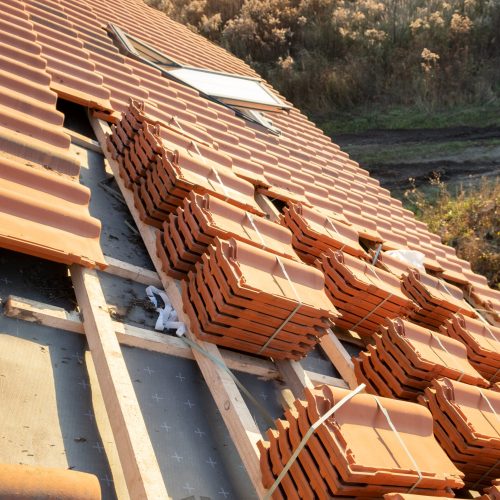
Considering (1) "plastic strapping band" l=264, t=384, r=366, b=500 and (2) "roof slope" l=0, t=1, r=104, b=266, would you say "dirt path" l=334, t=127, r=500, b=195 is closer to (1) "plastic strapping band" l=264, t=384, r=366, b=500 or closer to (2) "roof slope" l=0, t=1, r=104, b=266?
(2) "roof slope" l=0, t=1, r=104, b=266

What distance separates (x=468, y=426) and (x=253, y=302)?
1.59m

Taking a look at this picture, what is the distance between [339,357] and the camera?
14.7 ft

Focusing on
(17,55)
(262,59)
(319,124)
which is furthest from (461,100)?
(17,55)

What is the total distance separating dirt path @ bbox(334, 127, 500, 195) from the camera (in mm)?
20625

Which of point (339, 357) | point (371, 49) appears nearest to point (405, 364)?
point (339, 357)

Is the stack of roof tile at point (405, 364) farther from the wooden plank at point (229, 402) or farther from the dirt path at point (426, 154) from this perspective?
the dirt path at point (426, 154)

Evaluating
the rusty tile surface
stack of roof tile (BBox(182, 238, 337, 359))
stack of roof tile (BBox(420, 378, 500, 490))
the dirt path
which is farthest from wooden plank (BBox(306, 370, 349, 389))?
the dirt path

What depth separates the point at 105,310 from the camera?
129 inches

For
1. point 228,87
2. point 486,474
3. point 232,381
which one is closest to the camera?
point 232,381

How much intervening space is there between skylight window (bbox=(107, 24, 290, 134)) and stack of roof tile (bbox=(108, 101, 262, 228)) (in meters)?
3.08

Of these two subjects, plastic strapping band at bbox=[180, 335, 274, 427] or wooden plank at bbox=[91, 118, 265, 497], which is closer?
wooden plank at bbox=[91, 118, 265, 497]

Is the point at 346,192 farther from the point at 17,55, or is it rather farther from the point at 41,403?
the point at 41,403

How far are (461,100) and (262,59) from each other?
8503 millimetres

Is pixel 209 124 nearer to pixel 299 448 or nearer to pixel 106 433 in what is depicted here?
pixel 106 433
